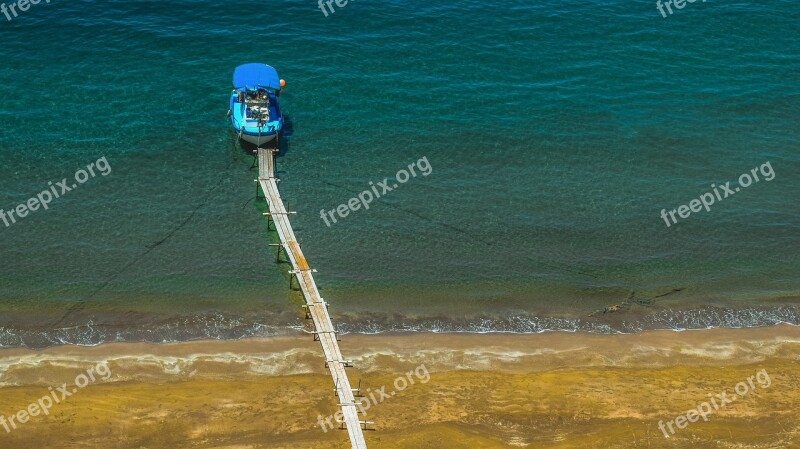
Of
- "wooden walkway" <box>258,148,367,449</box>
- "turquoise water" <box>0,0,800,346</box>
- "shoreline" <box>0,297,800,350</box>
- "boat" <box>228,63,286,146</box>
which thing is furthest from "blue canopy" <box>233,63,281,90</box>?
"shoreline" <box>0,297,800,350</box>

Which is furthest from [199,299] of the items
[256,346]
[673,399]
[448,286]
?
[673,399]

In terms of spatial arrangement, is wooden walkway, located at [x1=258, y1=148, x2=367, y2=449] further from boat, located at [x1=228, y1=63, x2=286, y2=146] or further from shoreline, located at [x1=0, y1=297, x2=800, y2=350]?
boat, located at [x1=228, y1=63, x2=286, y2=146]

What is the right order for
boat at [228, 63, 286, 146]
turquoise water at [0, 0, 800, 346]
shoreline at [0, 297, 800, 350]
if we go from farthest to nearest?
boat at [228, 63, 286, 146], turquoise water at [0, 0, 800, 346], shoreline at [0, 297, 800, 350]

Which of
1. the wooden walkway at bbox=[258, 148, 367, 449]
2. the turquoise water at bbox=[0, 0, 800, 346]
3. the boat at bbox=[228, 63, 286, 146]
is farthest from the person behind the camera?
the boat at bbox=[228, 63, 286, 146]

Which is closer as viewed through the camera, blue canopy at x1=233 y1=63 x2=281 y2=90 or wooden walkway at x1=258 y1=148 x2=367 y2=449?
wooden walkway at x1=258 y1=148 x2=367 y2=449

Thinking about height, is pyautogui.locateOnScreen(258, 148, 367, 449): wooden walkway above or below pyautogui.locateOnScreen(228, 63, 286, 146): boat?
below

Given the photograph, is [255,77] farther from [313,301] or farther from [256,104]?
[313,301]
